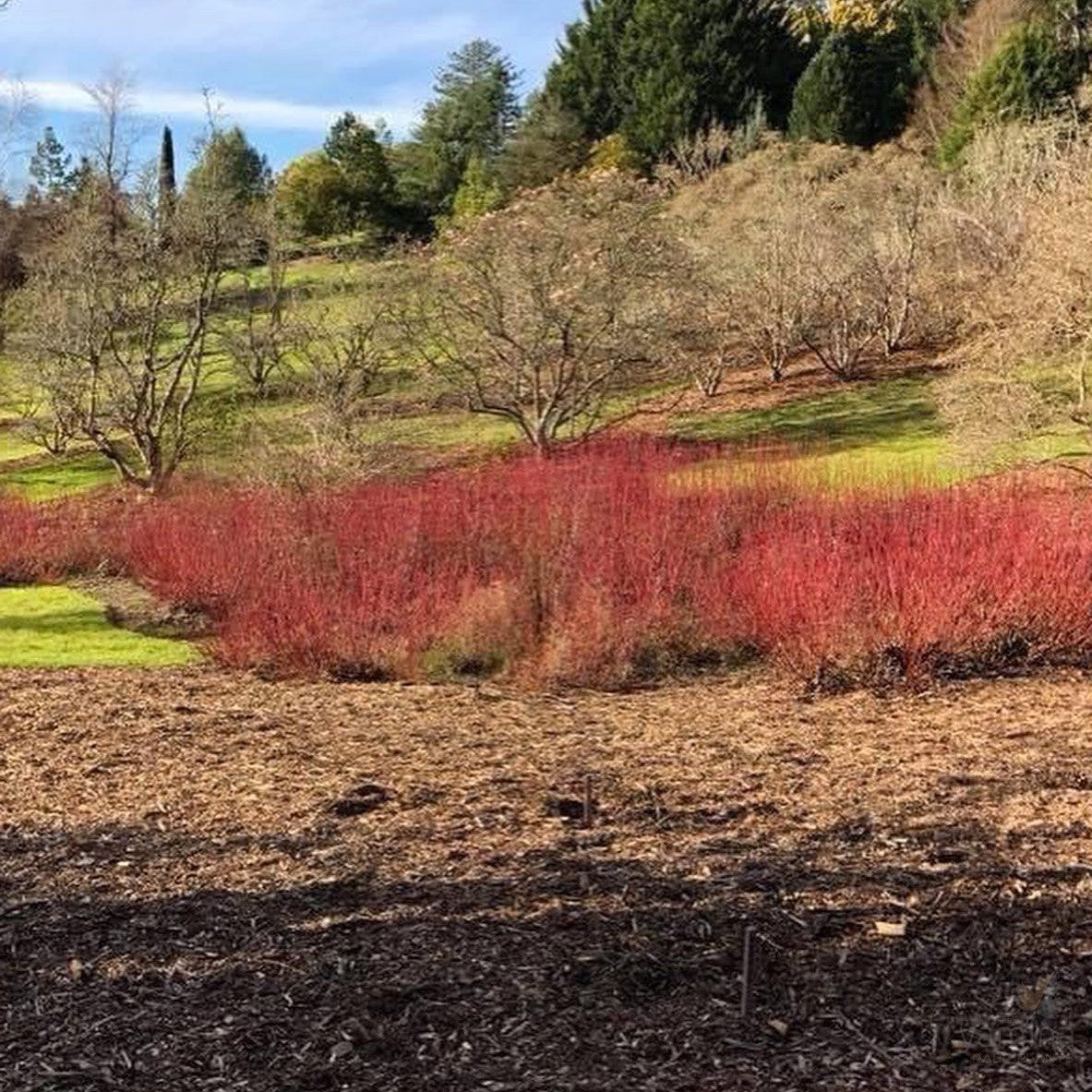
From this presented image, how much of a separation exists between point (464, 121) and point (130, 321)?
28.7 metres

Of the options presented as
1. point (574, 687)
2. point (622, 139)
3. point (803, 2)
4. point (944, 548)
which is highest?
point (803, 2)

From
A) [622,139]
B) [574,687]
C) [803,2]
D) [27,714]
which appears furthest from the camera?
[803,2]

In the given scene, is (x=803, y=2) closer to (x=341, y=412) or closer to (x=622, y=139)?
(x=622, y=139)

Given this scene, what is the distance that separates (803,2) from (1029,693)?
4941cm

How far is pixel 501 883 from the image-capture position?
4094 millimetres

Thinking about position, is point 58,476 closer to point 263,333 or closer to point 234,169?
point 263,333

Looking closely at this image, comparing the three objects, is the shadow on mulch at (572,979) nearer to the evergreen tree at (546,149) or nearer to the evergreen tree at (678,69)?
the evergreen tree at (678,69)

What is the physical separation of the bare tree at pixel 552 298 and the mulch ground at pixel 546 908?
1436 centimetres

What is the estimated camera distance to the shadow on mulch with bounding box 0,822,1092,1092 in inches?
119

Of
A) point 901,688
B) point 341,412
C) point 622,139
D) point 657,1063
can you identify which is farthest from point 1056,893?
point 622,139

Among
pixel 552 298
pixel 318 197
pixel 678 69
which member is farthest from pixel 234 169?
pixel 552 298

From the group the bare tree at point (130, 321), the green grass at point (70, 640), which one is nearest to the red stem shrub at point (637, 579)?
the green grass at point (70, 640)

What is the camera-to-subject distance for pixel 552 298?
65.4ft

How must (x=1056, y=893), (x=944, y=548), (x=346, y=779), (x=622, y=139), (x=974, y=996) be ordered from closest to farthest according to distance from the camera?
(x=974, y=996), (x=1056, y=893), (x=346, y=779), (x=944, y=548), (x=622, y=139)
